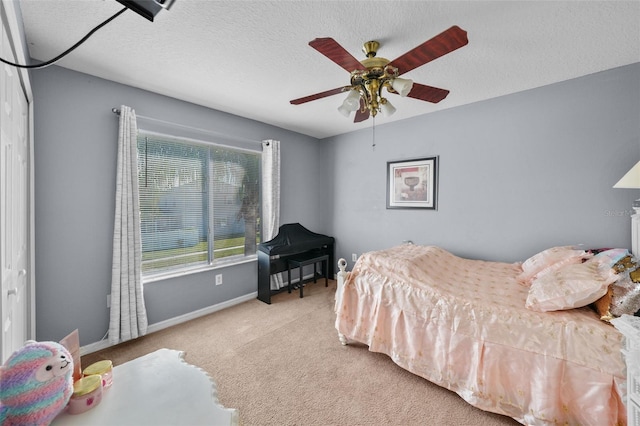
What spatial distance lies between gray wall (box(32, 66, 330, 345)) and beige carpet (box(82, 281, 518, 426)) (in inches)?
16.2

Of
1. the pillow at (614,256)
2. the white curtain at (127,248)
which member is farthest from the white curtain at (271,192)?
the pillow at (614,256)

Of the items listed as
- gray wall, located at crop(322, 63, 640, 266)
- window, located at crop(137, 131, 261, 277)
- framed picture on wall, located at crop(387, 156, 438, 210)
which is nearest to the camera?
gray wall, located at crop(322, 63, 640, 266)

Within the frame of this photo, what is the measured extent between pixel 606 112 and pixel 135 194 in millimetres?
4311

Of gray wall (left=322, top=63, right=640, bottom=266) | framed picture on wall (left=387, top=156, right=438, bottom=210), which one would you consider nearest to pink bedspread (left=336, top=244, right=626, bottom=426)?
gray wall (left=322, top=63, right=640, bottom=266)

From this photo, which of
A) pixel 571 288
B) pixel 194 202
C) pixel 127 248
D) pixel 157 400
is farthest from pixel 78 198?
pixel 571 288

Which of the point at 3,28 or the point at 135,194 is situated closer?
the point at 3,28

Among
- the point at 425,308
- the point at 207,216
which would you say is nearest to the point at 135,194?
the point at 207,216

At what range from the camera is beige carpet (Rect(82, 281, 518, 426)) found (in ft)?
5.58

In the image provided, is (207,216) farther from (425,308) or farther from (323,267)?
(425,308)

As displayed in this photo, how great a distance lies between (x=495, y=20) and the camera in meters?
1.67

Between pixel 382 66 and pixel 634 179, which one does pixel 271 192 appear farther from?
pixel 634 179

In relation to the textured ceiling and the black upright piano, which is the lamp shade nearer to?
the textured ceiling

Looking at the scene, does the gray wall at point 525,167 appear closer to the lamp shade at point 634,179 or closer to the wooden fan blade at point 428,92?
the lamp shade at point 634,179

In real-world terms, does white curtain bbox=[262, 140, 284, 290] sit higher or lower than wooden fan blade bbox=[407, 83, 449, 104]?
lower
